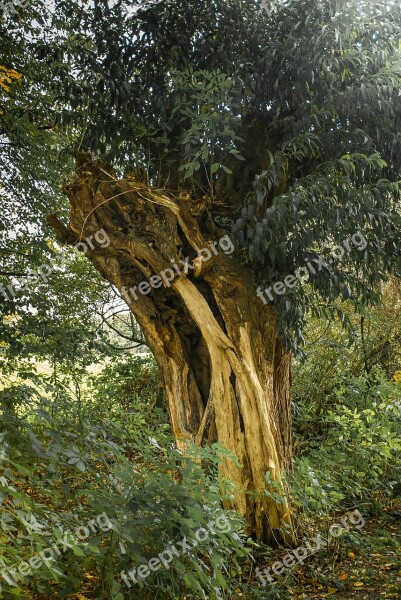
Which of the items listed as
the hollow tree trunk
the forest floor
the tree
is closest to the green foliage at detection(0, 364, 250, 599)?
the forest floor

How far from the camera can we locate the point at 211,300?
541cm

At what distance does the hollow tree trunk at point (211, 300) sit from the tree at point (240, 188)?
1cm

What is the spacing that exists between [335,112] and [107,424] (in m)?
3.18

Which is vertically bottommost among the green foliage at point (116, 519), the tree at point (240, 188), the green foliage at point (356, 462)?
the green foliage at point (356, 462)

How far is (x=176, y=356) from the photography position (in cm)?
551

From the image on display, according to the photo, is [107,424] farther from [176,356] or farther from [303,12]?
[303,12]

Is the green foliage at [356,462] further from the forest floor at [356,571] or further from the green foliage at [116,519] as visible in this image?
the green foliage at [116,519]

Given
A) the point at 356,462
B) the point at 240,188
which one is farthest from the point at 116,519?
the point at 356,462

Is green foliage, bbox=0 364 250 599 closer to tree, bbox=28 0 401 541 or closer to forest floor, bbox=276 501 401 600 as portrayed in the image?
forest floor, bbox=276 501 401 600

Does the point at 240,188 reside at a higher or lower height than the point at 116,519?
higher

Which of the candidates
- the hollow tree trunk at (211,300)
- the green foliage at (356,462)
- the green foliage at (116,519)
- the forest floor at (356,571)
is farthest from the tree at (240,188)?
the green foliage at (116,519)

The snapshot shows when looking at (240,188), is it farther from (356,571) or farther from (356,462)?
→ (356,571)

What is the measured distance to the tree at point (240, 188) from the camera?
4723 mm

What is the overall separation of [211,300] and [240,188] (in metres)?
1.13
